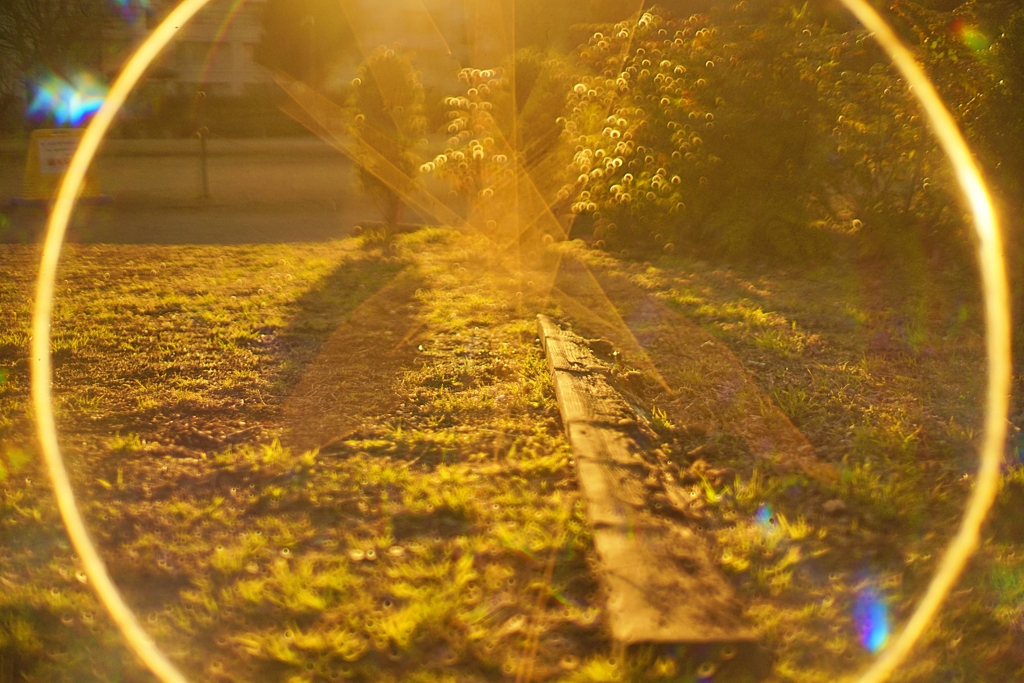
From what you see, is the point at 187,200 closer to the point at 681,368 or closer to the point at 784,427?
the point at 681,368

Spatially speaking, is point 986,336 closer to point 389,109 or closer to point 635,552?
point 635,552

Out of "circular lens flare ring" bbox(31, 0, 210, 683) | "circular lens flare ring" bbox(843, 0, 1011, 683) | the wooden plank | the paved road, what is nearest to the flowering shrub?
the paved road

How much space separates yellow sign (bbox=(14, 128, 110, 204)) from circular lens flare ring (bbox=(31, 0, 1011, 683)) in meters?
0.86

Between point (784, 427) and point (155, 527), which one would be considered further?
point (784, 427)

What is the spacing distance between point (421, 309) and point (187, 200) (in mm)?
7543

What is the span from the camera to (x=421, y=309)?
6184mm

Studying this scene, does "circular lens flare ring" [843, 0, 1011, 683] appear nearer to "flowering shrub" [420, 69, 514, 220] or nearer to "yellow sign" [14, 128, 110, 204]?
"flowering shrub" [420, 69, 514, 220]

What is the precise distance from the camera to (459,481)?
11.0 ft

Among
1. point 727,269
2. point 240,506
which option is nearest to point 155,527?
point 240,506

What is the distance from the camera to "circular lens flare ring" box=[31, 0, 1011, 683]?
7.84 ft

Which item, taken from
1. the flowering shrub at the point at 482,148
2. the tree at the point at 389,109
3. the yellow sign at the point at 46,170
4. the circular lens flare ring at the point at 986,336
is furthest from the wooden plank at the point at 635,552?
the yellow sign at the point at 46,170

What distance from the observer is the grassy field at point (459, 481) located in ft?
7.73

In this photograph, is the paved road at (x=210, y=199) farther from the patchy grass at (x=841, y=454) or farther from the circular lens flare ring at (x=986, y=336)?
the circular lens flare ring at (x=986, y=336)

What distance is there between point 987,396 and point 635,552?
2665 millimetres
